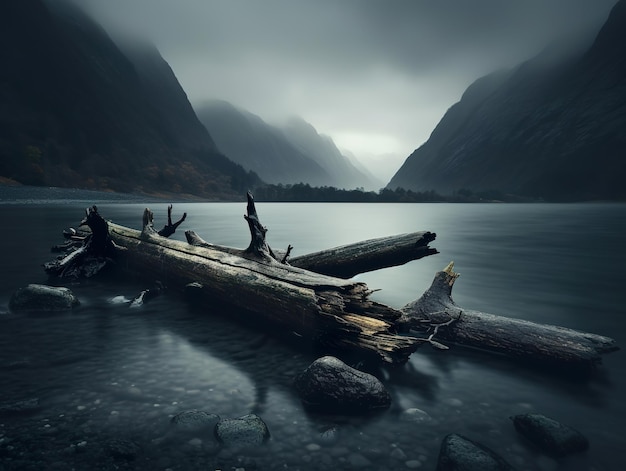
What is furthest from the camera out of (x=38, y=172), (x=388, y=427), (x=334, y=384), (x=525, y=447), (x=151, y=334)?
(x=38, y=172)

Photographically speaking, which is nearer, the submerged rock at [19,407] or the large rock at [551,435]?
the large rock at [551,435]

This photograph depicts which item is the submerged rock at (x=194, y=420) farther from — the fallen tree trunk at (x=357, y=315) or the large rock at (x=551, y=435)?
the large rock at (x=551, y=435)

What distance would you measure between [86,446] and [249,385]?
85.4 inches

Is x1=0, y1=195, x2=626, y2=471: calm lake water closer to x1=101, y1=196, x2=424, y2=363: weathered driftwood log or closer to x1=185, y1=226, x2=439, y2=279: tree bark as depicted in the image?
x1=101, y1=196, x2=424, y2=363: weathered driftwood log

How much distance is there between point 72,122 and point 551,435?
180 m

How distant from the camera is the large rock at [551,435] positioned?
4.22m

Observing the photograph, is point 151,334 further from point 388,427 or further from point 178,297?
point 388,427

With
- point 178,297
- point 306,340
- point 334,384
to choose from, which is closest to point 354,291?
point 306,340

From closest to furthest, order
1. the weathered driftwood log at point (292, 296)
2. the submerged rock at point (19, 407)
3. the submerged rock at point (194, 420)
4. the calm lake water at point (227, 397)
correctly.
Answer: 1. the calm lake water at point (227, 397)
2. the submerged rock at point (194, 420)
3. the submerged rock at point (19, 407)
4. the weathered driftwood log at point (292, 296)

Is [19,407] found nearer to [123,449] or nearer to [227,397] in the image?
[123,449]

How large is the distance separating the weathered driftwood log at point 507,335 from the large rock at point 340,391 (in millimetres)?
1897

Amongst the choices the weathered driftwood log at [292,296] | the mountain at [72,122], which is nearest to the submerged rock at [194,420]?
the weathered driftwood log at [292,296]

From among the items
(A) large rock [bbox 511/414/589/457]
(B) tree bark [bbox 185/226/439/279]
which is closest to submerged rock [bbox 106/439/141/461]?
(A) large rock [bbox 511/414/589/457]

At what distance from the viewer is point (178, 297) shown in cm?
1038
